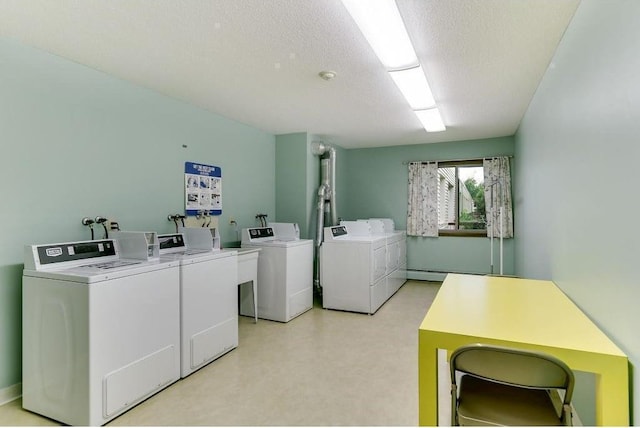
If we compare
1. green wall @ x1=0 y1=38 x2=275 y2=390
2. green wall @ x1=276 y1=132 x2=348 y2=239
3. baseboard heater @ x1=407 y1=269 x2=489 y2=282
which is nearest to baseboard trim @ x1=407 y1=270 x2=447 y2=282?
baseboard heater @ x1=407 y1=269 x2=489 y2=282

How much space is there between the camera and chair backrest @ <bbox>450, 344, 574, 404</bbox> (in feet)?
3.99

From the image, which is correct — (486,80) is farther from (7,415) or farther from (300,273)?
(7,415)

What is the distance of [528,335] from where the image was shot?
145cm

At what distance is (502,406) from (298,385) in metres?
1.42

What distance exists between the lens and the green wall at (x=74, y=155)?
2201mm

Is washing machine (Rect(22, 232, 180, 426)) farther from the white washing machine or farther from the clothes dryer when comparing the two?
the clothes dryer

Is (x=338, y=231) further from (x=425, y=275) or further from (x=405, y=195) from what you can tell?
(x=425, y=275)

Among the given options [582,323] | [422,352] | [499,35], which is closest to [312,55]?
[499,35]

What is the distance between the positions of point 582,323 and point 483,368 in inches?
26.3

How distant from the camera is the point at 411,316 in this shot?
160 inches

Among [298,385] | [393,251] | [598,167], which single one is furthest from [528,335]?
[393,251]

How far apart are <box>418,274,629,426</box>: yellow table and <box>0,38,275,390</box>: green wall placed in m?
2.59

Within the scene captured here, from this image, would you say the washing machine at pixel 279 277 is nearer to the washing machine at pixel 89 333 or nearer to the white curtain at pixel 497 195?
the washing machine at pixel 89 333

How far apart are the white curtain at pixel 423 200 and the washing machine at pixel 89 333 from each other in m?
4.47
